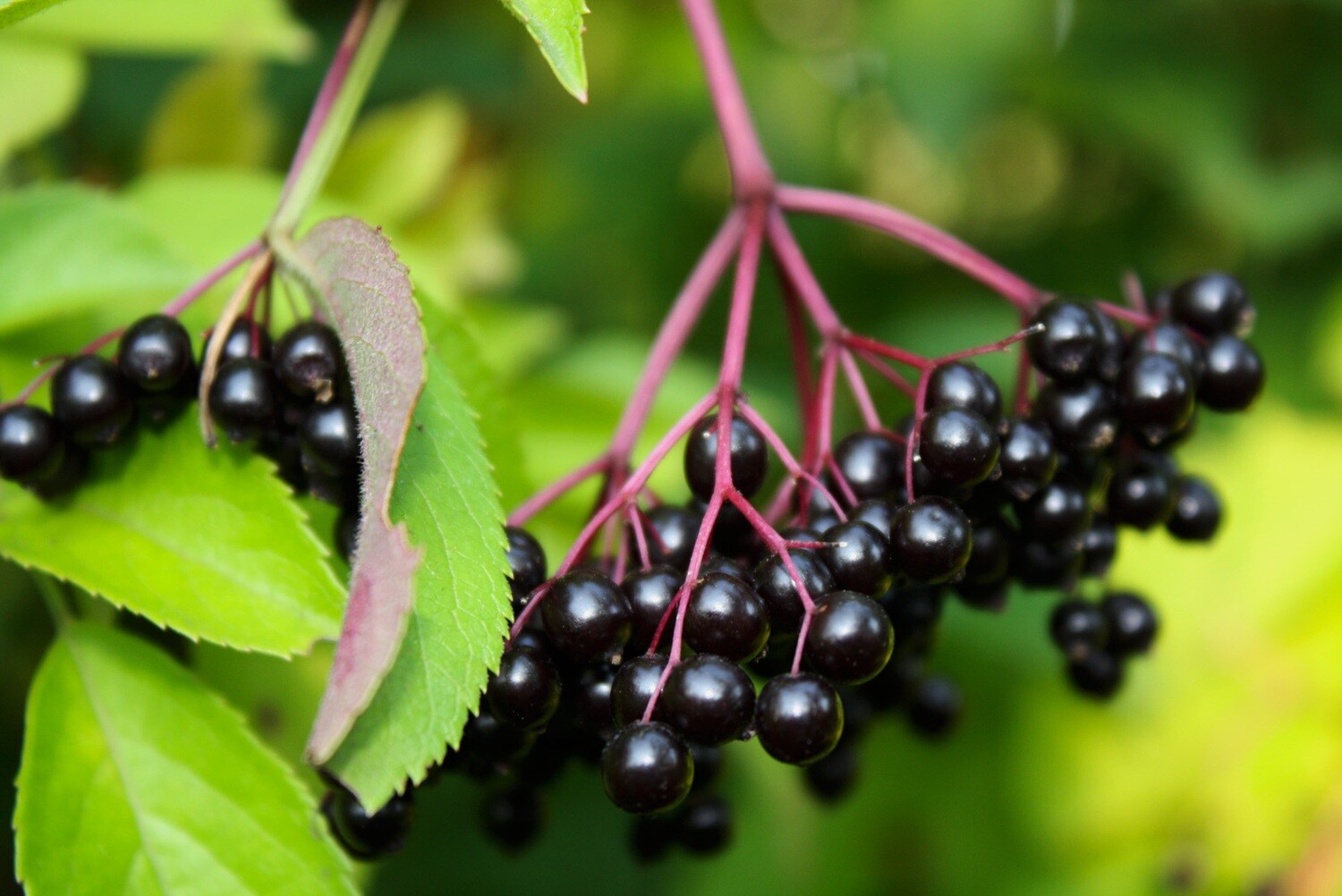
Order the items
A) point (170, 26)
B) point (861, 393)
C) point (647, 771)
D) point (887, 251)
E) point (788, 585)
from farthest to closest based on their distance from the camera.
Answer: point (887, 251), point (170, 26), point (861, 393), point (788, 585), point (647, 771)

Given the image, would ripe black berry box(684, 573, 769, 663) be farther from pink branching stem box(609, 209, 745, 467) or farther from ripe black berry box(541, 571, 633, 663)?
pink branching stem box(609, 209, 745, 467)

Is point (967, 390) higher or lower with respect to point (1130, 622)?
higher

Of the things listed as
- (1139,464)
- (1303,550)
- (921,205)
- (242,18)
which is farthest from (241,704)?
(921,205)

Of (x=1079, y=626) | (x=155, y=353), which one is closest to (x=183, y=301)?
(x=155, y=353)

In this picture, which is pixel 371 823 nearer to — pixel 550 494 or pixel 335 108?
pixel 550 494

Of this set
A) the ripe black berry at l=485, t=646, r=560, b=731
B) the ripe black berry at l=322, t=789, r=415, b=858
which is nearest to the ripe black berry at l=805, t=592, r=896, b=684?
the ripe black berry at l=485, t=646, r=560, b=731

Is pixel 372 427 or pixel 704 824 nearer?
pixel 372 427

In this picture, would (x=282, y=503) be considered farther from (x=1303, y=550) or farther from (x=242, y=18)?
(x=1303, y=550)
